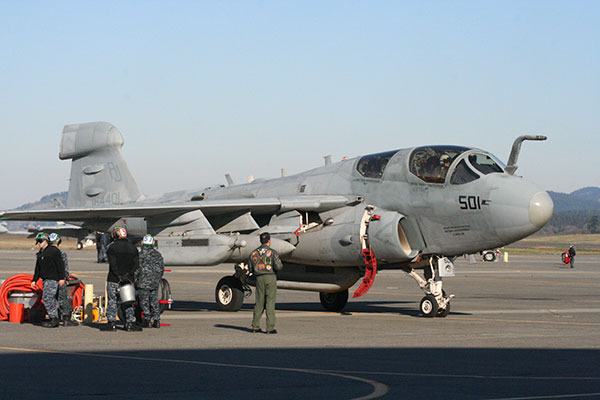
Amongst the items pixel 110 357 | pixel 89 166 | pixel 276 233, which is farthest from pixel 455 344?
pixel 89 166

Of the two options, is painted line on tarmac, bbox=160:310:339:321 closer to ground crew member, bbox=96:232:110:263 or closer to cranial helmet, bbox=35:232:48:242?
cranial helmet, bbox=35:232:48:242

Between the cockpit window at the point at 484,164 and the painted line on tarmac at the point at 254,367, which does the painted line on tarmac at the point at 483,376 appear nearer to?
the painted line on tarmac at the point at 254,367

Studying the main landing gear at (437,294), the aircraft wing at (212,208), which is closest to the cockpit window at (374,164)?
the aircraft wing at (212,208)

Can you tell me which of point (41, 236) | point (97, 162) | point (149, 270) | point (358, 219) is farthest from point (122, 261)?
point (97, 162)

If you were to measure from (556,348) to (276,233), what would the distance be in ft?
29.5

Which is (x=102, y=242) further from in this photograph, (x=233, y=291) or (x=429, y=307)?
(x=429, y=307)

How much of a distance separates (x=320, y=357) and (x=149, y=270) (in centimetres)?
550

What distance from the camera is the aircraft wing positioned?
23453 mm

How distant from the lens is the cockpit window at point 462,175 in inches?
867

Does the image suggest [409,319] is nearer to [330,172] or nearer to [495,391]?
[330,172]

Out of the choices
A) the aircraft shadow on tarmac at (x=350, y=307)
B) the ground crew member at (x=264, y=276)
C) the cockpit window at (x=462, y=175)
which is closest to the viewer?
the ground crew member at (x=264, y=276)

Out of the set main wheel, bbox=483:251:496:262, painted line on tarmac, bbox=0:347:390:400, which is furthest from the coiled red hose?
main wheel, bbox=483:251:496:262

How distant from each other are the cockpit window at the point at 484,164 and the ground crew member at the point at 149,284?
6826mm

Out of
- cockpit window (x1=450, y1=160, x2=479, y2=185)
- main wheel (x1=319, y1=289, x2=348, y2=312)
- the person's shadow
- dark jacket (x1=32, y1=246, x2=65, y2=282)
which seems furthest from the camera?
main wheel (x1=319, y1=289, x2=348, y2=312)
